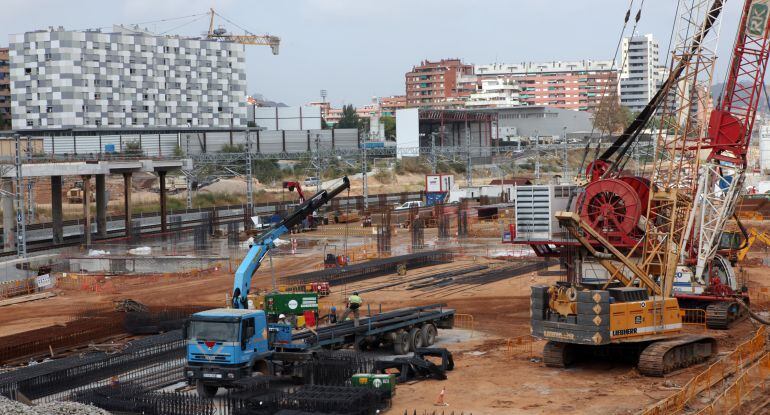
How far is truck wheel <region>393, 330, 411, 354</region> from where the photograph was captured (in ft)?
99.3

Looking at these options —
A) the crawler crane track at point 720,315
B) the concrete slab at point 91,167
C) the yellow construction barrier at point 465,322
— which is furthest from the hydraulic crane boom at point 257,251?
the concrete slab at point 91,167

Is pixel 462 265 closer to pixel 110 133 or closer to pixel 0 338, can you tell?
pixel 0 338

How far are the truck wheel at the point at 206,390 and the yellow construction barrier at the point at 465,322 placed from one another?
12563 mm

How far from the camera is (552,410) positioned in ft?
76.1

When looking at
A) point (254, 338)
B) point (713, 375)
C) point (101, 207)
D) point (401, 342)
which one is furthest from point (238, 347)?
point (101, 207)

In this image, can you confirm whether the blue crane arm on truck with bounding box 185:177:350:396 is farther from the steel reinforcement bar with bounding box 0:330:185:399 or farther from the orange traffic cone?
the steel reinforcement bar with bounding box 0:330:185:399

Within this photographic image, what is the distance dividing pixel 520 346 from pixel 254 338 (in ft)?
35.7

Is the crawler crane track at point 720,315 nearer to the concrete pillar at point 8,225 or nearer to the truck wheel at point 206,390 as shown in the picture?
the truck wheel at point 206,390

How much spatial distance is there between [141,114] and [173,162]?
65.1 metres

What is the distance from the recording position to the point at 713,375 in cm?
2656

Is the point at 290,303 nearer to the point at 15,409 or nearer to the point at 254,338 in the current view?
the point at 254,338

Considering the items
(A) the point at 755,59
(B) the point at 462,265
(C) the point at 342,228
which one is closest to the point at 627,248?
(A) the point at 755,59

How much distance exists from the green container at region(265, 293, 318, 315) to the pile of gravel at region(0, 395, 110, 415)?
10603 mm

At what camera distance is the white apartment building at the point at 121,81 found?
419ft
